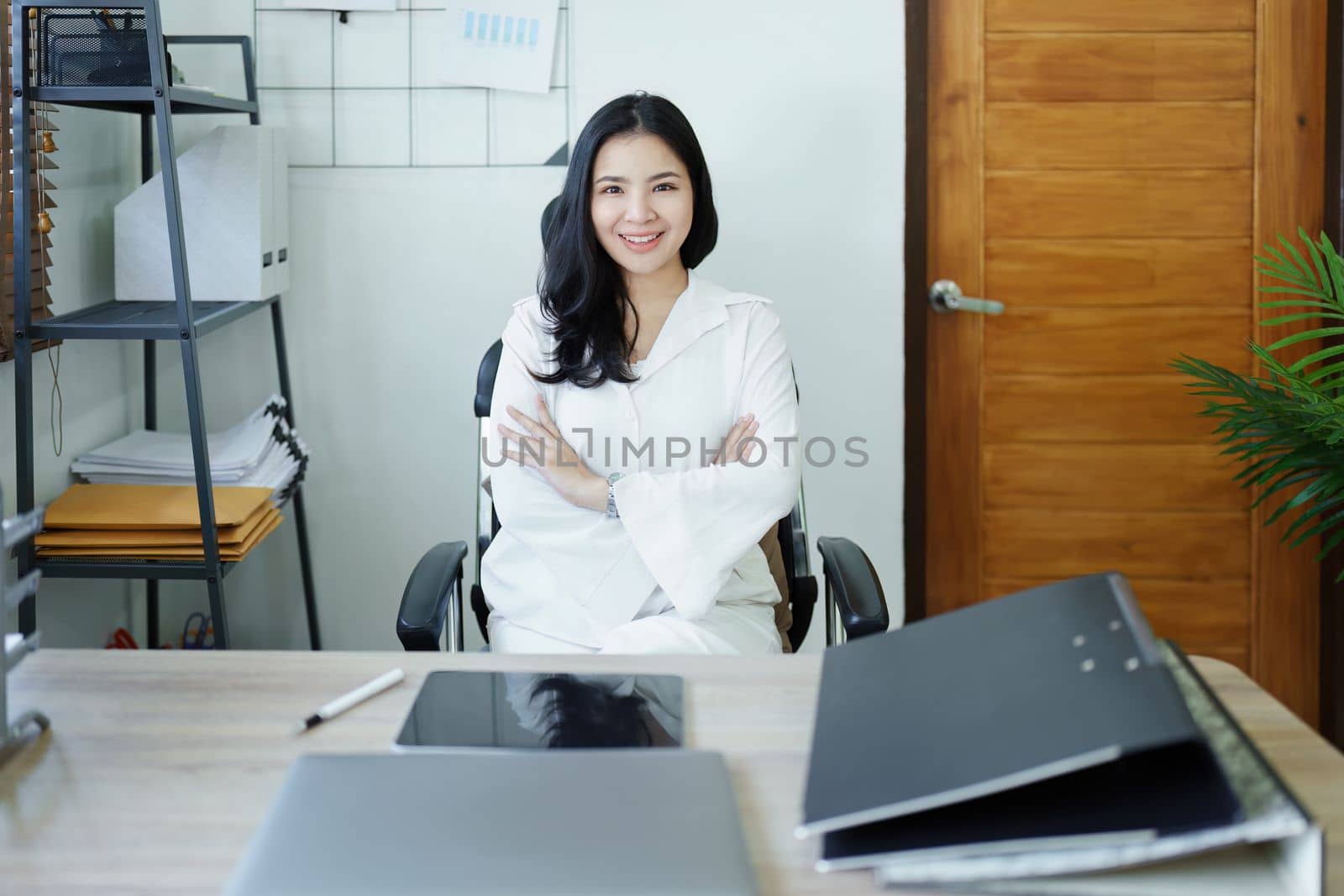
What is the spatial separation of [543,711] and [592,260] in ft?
3.66

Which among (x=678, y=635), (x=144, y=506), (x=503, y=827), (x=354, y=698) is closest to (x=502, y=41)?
(x=144, y=506)

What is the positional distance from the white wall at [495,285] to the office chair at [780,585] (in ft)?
1.91

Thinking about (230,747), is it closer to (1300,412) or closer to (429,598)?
(429,598)

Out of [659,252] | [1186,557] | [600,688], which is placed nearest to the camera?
[600,688]

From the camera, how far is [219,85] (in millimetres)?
2543

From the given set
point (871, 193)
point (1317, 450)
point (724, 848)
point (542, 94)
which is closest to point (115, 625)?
point (542, 94)

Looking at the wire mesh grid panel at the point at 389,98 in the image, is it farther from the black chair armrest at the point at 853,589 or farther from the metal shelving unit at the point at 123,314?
the black chair armrest at the point at 853,589

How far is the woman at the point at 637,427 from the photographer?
5.88 ft

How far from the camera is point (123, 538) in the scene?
205 centimetres

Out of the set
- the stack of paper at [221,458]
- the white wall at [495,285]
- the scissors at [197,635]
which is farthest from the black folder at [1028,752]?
the scissors at [197,635]

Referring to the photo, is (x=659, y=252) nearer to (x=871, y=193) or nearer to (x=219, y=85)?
(x=871, y=193)

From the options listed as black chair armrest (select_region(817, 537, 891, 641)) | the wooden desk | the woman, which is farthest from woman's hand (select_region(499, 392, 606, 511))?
the wooden desk

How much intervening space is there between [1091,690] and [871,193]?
6.44 ft

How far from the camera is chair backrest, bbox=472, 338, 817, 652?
198cm
